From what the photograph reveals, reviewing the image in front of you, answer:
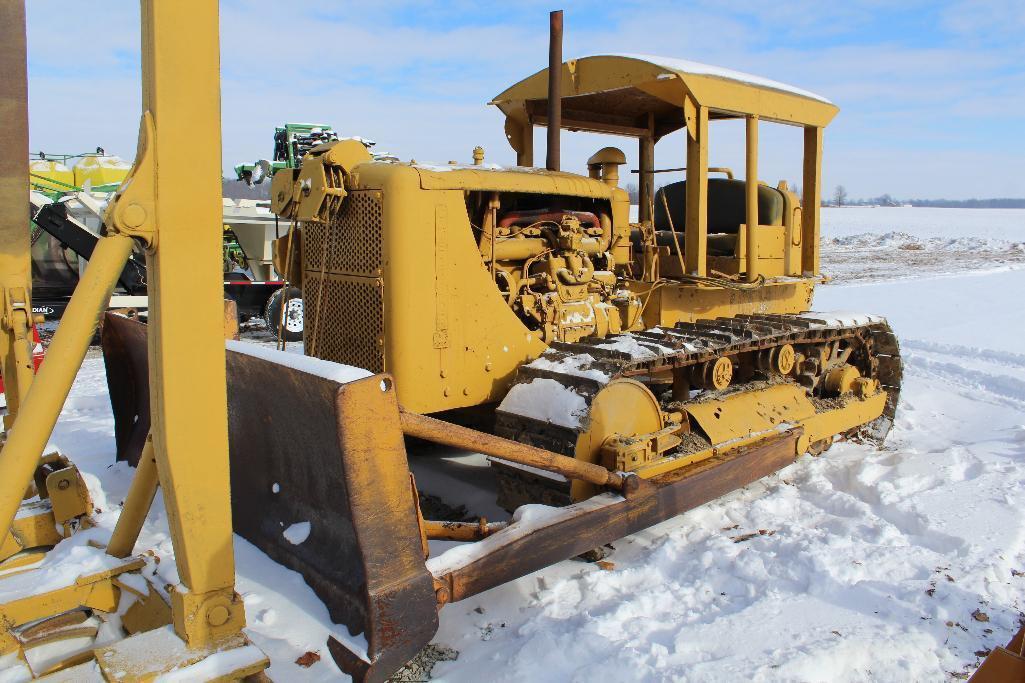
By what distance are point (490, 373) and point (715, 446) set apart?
57.2 inches

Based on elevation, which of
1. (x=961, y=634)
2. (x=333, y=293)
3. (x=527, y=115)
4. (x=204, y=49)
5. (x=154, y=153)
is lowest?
(x=961, y=634)

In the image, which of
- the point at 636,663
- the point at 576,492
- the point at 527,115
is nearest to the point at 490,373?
the point at 576,492

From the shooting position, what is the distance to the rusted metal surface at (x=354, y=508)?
106 inches

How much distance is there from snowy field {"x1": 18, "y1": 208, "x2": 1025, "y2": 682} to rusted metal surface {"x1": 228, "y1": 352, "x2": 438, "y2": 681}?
0.15 metres

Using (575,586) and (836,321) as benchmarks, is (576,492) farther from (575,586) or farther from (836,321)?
(836,321)

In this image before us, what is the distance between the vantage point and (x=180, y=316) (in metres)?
2.42

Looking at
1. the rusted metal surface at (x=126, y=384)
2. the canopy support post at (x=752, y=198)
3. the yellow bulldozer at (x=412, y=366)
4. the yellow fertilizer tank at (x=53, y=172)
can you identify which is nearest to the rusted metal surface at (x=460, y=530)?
the yellow bulldozer at (x=412, y=366)

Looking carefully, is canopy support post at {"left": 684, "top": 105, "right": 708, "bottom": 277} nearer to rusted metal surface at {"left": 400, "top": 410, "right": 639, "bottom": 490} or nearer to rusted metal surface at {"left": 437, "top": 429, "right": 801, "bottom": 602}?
rusted metal surface at {"left": 437, "top": 429, "right": 801, "bottom": 602}

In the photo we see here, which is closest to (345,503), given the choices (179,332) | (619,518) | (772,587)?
(179,332)

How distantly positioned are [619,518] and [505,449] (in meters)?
0.91

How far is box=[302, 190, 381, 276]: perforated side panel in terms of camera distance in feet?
13.7

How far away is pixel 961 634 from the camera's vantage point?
11.4ft

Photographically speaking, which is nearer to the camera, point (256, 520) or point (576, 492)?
point (256, 520)

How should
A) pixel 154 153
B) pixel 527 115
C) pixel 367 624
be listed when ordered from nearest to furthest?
pixel 154 153 → pixel 367 624 → pixel 527 115
